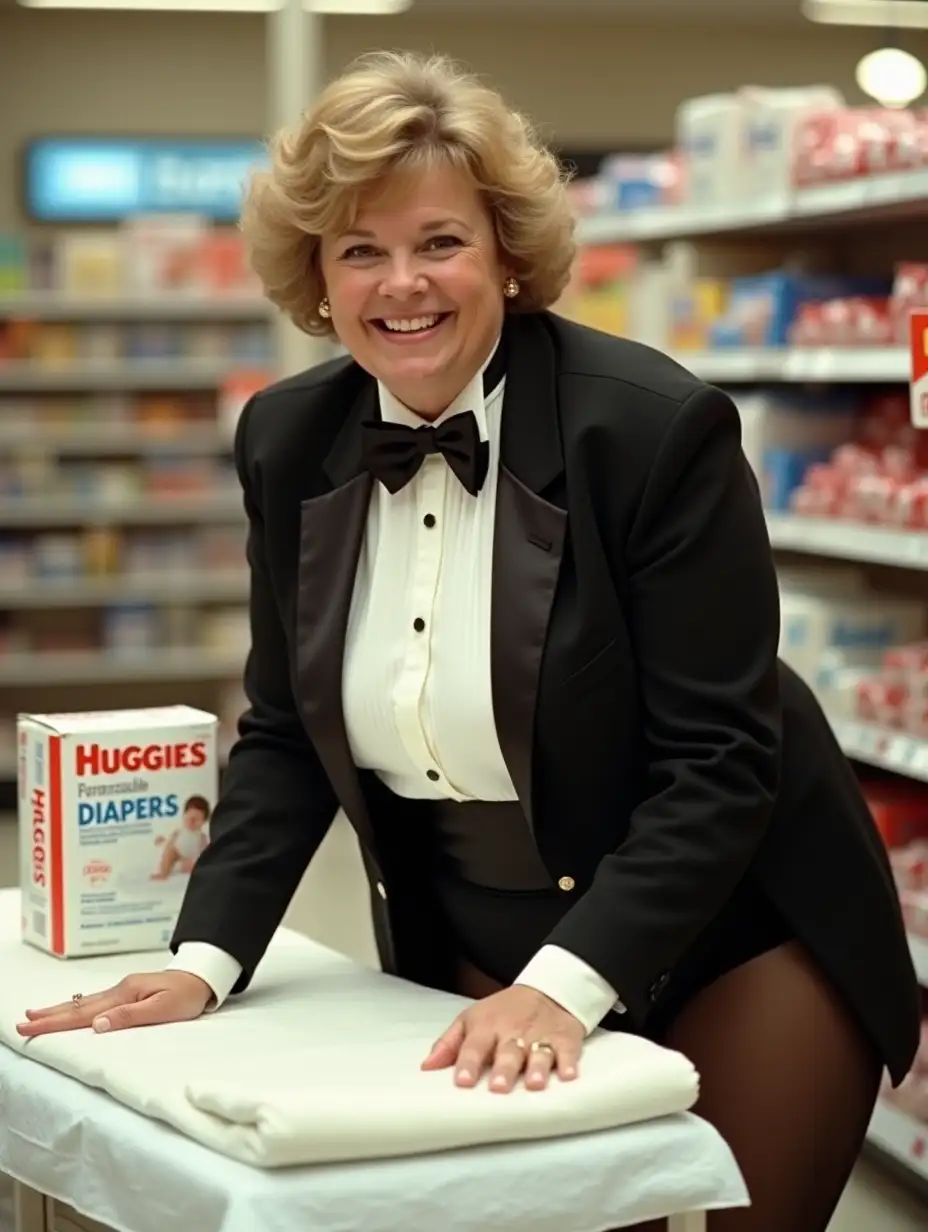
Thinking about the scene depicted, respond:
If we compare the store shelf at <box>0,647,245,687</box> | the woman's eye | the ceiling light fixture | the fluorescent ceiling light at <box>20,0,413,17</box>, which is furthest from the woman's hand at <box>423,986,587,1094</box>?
the ceiling light fixture

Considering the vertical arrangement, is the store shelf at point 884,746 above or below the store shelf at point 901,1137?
above

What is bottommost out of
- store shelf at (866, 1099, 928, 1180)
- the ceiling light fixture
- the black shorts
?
store shelf at (866, 1099, 928, 1180)

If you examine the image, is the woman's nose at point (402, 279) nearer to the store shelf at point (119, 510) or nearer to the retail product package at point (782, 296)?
the retail product package at point (782, 296)

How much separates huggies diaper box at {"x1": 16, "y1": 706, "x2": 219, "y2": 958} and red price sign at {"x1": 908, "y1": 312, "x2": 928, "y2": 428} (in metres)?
1.26

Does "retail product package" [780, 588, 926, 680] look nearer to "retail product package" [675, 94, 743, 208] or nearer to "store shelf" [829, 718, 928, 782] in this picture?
"store shelf" [829, 718, 928, 782]

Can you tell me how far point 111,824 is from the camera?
8.75ft

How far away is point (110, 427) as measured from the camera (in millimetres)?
8898

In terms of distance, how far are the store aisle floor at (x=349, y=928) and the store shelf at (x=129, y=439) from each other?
5.63 ft

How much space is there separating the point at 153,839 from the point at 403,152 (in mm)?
1013

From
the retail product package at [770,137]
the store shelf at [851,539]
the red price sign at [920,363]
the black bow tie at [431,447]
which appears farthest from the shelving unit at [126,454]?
the black bow tie at [431,447]

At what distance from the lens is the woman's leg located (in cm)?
229

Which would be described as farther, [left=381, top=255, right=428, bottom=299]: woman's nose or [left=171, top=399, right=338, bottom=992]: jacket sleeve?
[left=171, top=399, right=338, bottom=992]: jacket sleeve

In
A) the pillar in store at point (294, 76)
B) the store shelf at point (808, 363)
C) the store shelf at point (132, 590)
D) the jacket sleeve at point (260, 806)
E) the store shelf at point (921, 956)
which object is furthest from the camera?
the store shelf at point (132, 590)

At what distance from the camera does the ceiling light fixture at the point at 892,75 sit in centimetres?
1079
